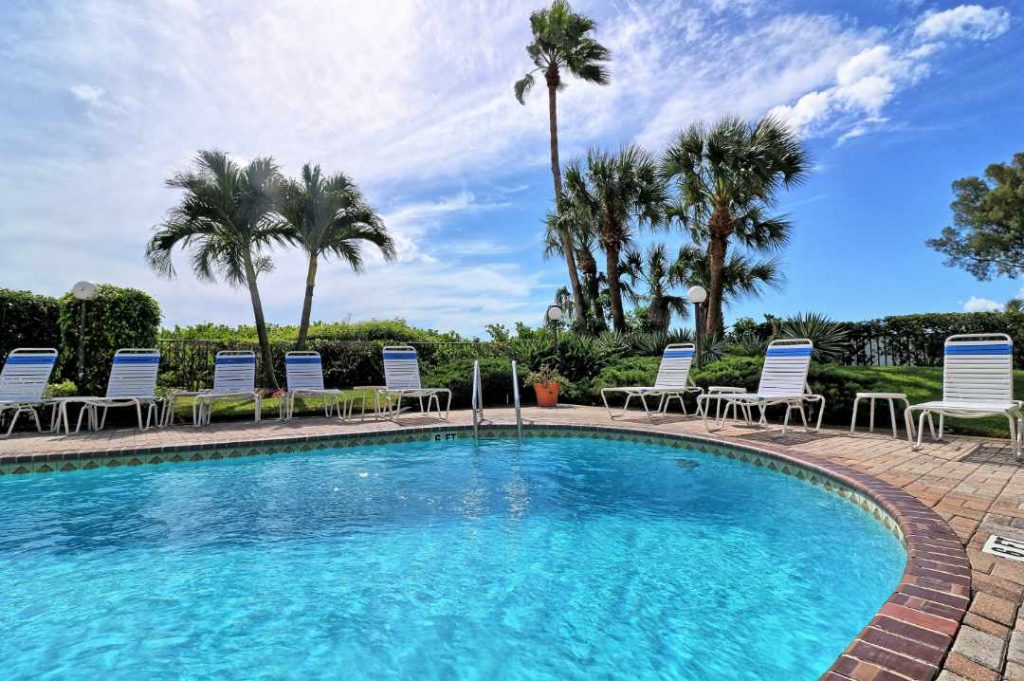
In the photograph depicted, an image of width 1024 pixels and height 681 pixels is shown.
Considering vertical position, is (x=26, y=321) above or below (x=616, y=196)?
below

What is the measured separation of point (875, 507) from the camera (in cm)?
391

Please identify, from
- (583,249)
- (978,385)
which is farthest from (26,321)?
(583,249)

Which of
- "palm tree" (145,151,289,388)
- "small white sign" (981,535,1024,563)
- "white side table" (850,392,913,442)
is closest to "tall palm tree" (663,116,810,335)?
"white side table" (850,392,913,442)

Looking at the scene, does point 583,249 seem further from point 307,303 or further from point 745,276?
point 307,303

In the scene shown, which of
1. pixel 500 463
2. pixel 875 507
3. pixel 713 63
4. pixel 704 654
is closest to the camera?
pixel 704 654

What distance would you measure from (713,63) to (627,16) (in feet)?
6.75

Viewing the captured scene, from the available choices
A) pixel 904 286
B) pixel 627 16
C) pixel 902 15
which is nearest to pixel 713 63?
pixel 627 16

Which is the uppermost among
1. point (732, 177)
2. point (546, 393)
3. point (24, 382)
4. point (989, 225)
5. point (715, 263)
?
point (989, 225)

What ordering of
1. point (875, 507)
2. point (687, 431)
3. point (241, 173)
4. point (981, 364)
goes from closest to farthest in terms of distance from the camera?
point (875, 507) → point (981, 364) → point (687, 431) → point (241, 173)

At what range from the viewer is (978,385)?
5.73 metres

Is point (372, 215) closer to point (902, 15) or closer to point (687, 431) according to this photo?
point (687, 431)

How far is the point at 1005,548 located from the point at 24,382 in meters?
11.0

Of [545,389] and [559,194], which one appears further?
[559,194]

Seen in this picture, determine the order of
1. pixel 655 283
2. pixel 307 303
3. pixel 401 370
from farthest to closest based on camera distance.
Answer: pixel 655 283 → pixel 307 303 → pixel 401 370
